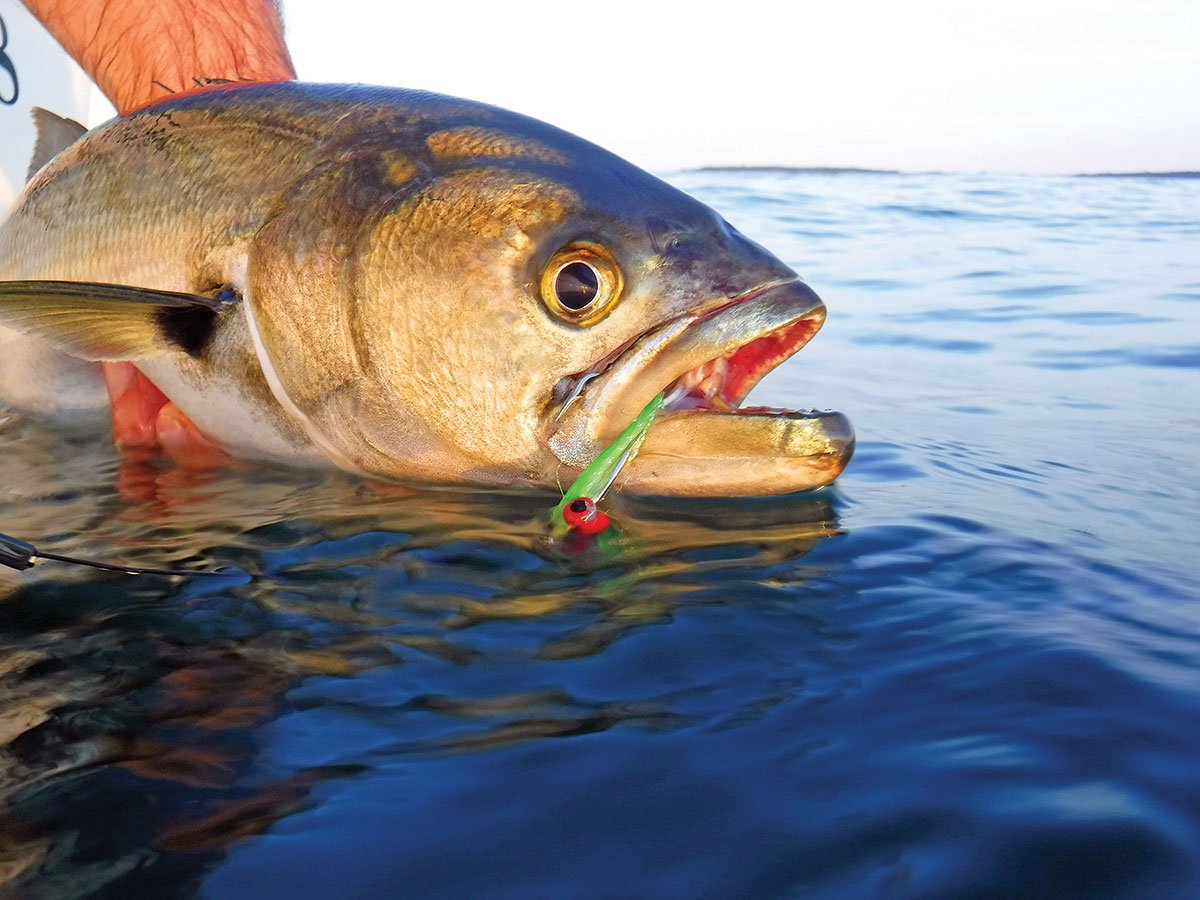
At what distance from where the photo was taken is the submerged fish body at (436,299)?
261cm

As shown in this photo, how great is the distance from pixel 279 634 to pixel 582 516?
2.52 ft

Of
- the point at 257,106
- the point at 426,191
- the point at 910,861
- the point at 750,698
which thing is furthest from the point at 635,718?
the point at 257,106

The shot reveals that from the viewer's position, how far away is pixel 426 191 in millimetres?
2740

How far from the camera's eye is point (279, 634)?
2105mm

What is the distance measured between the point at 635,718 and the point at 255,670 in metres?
0.62

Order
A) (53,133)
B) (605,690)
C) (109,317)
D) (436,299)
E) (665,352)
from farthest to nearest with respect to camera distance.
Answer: (53,133), (109,317), (436,299), (665,352), (605,690)

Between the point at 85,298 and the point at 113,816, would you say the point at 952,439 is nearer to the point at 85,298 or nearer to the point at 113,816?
the point at 85,298

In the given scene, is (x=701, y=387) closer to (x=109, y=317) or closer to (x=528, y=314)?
(x=528, y=314)

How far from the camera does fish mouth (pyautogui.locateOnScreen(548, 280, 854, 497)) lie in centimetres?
256

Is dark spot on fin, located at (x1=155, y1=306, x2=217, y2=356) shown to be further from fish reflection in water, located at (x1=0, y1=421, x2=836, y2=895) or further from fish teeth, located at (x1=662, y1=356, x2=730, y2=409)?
fish teeth, located at (x1=662, y1=356, x2=730, y2=409)

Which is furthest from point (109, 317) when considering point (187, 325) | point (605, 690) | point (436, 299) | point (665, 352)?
point (605, 690)

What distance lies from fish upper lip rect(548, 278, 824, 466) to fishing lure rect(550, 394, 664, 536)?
0.08 ft

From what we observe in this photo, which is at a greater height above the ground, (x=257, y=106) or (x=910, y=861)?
(x=257, y=106)

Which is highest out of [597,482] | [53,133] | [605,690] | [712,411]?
[53,133]
